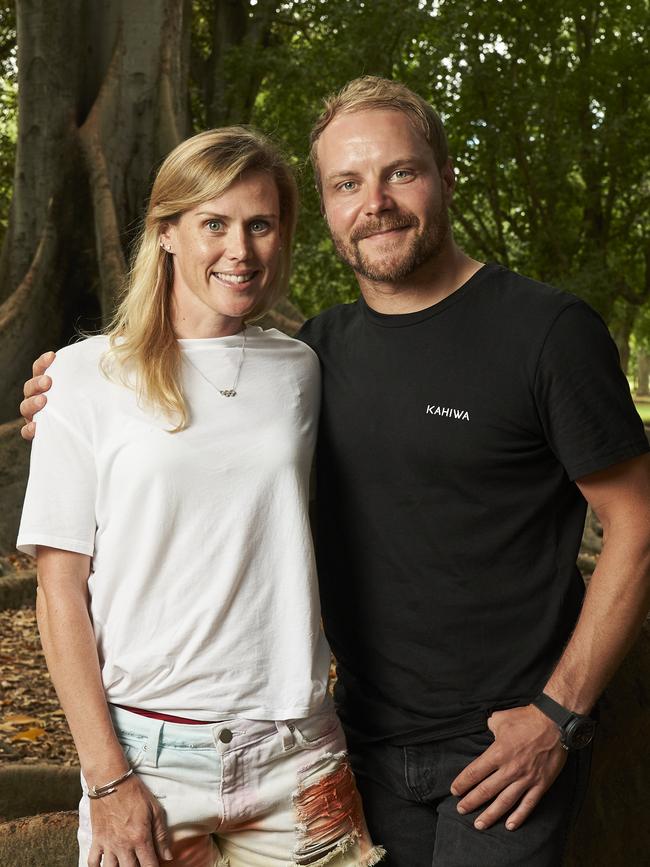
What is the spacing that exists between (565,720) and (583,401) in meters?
0.74

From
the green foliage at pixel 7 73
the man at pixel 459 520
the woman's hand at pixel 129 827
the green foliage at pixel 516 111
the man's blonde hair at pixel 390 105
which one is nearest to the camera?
the woman's hand at pixel 129 827

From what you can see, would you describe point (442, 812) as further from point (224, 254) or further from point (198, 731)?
point (224, 254)

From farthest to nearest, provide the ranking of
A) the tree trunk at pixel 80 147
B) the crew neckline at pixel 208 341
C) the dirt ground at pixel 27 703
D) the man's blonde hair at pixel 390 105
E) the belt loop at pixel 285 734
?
the tree trunk at pixel 80 147 → the dirt ground at pixel 27 703 → the man's blonde hair at pixel 390 105 → the crew neckline at pixel 208 341 → the belt loop at pixel 285 734

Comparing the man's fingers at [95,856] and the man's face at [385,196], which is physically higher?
the man's face at [385,196]

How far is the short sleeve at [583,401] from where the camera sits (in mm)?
2436

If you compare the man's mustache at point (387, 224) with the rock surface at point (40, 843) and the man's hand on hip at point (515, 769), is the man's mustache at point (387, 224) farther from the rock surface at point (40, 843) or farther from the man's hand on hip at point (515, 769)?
the rock surface at point (40, 843)

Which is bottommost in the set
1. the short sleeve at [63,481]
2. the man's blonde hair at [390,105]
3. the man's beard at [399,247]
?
the short sleeve at [63,481]

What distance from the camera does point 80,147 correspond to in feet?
27.4

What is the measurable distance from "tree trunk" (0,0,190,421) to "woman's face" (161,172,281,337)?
5.53 meters

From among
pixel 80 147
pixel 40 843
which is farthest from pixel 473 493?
pixel 80 147

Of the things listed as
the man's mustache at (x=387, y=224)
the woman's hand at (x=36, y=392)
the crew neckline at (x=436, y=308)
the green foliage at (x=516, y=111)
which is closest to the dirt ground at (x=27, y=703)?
the woman's hand at (x=36, y=392)

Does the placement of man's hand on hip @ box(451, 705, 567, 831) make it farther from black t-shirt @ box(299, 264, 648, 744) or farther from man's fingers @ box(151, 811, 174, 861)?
man's fingers @ box(151, 811, 174, 861)

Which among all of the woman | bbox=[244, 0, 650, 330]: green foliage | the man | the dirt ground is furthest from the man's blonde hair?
bbox=[244, 0, 650, 330]: green foliage

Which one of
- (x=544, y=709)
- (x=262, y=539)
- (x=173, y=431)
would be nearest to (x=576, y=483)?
(x=544, y=709)
